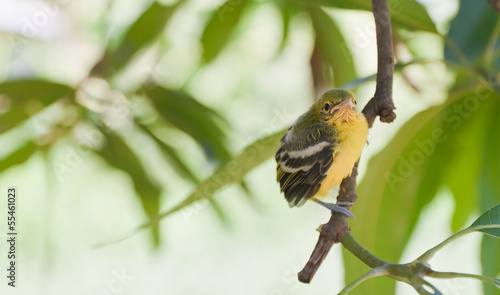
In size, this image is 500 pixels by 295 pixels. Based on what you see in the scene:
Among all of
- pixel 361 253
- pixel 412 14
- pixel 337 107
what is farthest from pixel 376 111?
pixel 412 14

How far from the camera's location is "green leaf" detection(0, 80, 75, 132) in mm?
1000

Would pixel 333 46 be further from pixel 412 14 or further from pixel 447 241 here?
pixel 447 241

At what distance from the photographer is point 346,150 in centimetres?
48

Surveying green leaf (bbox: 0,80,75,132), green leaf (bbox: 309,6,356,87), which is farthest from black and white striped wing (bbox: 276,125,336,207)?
green leaf (bbox: 0,80,75,132)

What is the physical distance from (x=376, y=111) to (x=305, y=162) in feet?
0.25

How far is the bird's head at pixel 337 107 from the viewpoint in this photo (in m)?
0.49

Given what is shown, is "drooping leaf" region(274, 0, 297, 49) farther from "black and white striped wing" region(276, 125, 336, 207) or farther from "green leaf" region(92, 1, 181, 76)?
"black and white striped wing" region(276, 125, 336, 207)

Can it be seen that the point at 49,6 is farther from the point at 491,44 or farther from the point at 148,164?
the point at 491,44

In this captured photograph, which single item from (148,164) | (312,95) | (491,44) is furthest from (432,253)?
(148,164)

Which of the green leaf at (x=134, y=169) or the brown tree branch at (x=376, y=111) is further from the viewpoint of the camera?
the green leaf at (x=134, y=169)

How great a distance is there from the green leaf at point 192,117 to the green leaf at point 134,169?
0.10 metres

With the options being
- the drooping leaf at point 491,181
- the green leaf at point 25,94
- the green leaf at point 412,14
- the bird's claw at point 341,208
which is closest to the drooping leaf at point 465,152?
the drooping leaf at point 491,181

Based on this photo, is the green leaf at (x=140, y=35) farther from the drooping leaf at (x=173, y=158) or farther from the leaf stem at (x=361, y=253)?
the leaf stem at (x=361, y=253)

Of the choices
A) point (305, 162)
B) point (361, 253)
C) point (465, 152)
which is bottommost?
point (361, 253)
